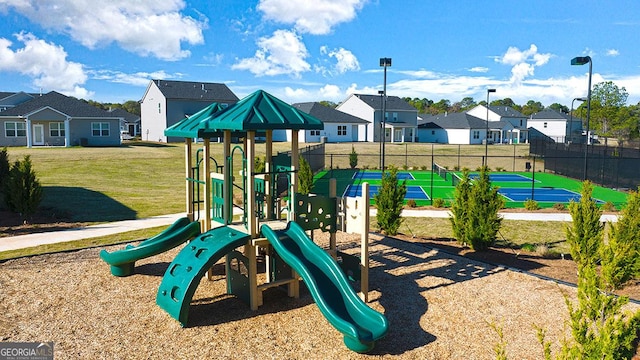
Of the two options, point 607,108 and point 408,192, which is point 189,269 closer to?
point 408,192

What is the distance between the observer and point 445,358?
5.90 meters

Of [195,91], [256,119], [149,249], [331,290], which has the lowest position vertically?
[331,290]

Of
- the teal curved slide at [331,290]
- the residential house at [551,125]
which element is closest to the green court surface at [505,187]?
the teal curved slide at [331,290]

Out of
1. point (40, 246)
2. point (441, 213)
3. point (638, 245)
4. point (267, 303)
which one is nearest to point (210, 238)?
point (267, 303)

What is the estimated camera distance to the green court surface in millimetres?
22500

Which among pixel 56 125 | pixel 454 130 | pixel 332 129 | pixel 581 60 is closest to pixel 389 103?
pixel 454 130

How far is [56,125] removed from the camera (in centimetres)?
4012

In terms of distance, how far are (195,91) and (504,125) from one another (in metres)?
44.5

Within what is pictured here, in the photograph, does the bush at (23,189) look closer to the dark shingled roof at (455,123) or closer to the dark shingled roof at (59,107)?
the dark shingled roof at (59,107)

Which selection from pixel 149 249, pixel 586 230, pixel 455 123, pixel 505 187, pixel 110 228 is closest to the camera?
pixel 149 249

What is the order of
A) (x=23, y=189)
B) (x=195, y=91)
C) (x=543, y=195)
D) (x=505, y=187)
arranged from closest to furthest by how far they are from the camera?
(x=23, y=189) < (x=543, y=195) < (x=505, y=187) < (x=195, y=91)

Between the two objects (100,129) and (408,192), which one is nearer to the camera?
(408,192)

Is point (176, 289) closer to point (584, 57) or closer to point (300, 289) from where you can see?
point (300, 289)

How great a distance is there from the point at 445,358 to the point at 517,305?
2.40m
